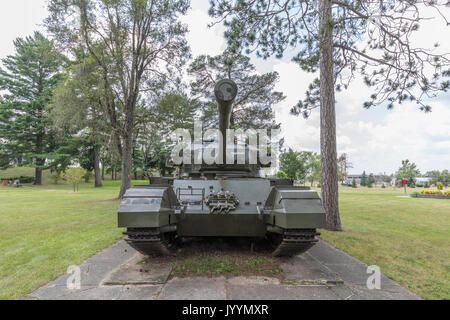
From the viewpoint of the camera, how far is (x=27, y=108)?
101ft

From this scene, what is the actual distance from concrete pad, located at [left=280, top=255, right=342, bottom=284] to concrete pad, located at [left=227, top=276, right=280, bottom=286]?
0.21 m

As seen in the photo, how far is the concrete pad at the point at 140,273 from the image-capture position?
3.36 metres

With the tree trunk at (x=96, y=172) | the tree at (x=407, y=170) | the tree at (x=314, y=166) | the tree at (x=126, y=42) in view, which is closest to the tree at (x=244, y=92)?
the tree at (x=126, y=42)

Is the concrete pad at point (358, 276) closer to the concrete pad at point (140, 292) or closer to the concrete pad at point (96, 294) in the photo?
the concrete pad at point (140, 292)

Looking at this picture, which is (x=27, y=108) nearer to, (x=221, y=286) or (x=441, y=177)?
(x=221, y=286)

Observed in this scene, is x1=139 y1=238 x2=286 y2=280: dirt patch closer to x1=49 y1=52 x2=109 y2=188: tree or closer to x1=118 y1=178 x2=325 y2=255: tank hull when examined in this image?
x1=118 y1=178 x2=325 y2=255: tank hull

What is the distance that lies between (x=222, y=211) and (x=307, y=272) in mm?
1483

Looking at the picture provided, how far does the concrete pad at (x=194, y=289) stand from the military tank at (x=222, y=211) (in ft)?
1.76

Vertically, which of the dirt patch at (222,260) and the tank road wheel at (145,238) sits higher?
the tank road wheel at (145,238)
